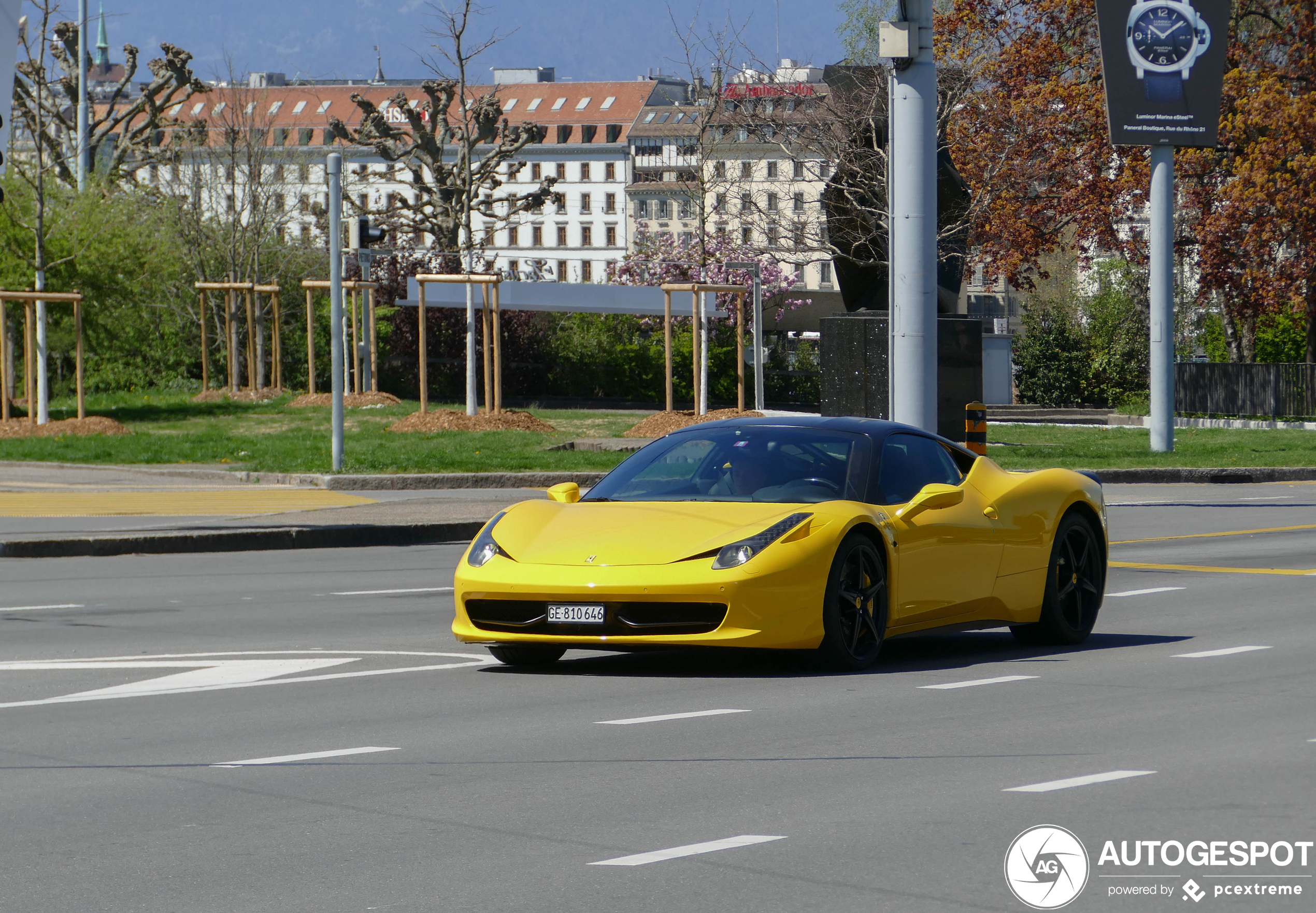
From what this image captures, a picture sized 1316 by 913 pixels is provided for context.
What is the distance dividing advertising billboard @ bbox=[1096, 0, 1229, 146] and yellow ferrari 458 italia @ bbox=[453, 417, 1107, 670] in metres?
22.9

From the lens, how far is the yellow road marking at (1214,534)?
1723 cm

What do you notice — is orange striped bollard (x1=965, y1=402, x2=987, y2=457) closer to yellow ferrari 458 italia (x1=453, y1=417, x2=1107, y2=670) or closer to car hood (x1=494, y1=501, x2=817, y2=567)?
yellow ferrari 458 italia (x1=453, y1=417, x2=1107, y2=670)

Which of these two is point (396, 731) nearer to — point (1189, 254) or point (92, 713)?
point (92, 713)

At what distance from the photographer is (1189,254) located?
52.5 m

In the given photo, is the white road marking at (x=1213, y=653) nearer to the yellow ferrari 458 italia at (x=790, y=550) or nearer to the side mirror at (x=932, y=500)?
the yellow ferrari 458 italia at (x=790, y=550)

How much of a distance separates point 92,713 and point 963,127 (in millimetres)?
41367

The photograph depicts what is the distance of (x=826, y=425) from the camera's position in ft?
31.4

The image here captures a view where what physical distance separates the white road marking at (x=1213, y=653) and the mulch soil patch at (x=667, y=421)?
20788mm

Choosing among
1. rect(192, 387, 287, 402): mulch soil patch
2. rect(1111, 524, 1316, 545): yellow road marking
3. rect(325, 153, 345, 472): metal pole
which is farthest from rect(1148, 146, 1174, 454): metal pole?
rect(192, 387, 287, 402): mulch soil patch

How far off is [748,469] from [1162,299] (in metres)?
25.0

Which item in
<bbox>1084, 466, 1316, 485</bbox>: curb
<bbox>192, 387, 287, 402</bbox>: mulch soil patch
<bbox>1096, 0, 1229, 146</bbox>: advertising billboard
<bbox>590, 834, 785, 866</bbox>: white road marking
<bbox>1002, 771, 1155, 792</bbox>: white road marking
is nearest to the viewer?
<bbox>590, 834, 785, 866</bbox>: white road marking

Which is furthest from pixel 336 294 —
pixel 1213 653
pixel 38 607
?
pixel 1213 653

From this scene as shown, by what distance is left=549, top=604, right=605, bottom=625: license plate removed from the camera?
8391mm

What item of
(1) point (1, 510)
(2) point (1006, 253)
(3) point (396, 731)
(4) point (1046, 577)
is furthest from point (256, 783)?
(2) point (1006, 253)
